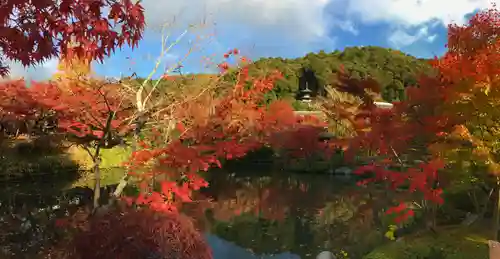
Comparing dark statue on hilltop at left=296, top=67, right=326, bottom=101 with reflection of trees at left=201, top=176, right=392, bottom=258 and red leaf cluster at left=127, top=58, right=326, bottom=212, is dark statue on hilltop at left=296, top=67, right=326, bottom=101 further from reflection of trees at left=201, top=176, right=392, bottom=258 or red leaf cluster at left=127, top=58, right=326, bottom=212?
red leaf cluster at left=127, top=58, right=326, bottom=212

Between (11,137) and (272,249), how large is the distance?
48.5 ft

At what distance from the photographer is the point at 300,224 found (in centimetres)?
1139

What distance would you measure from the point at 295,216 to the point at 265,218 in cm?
90

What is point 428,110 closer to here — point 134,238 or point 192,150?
point 192,150

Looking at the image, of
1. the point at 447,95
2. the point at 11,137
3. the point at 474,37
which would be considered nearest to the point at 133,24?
the point at 447,95

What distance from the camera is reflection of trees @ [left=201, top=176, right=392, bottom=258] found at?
965 cm

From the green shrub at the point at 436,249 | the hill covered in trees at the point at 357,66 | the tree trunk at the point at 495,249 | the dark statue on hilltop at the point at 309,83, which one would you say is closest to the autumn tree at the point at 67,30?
the tree trunk at the point at 495,249

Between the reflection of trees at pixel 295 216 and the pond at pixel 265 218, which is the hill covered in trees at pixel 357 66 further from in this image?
the pond at pixel 265 218

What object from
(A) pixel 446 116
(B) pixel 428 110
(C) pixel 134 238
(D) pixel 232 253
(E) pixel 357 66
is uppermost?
(E) pixel 357 66

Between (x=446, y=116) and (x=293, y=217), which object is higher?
(x=446, y=116)

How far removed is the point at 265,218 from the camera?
1203 cm

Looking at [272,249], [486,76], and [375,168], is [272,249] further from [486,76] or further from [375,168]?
[486,76]

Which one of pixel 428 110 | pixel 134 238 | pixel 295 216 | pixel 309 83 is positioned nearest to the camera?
pixel 134 238

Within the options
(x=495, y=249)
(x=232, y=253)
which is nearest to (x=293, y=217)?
(x=232, y=253)
